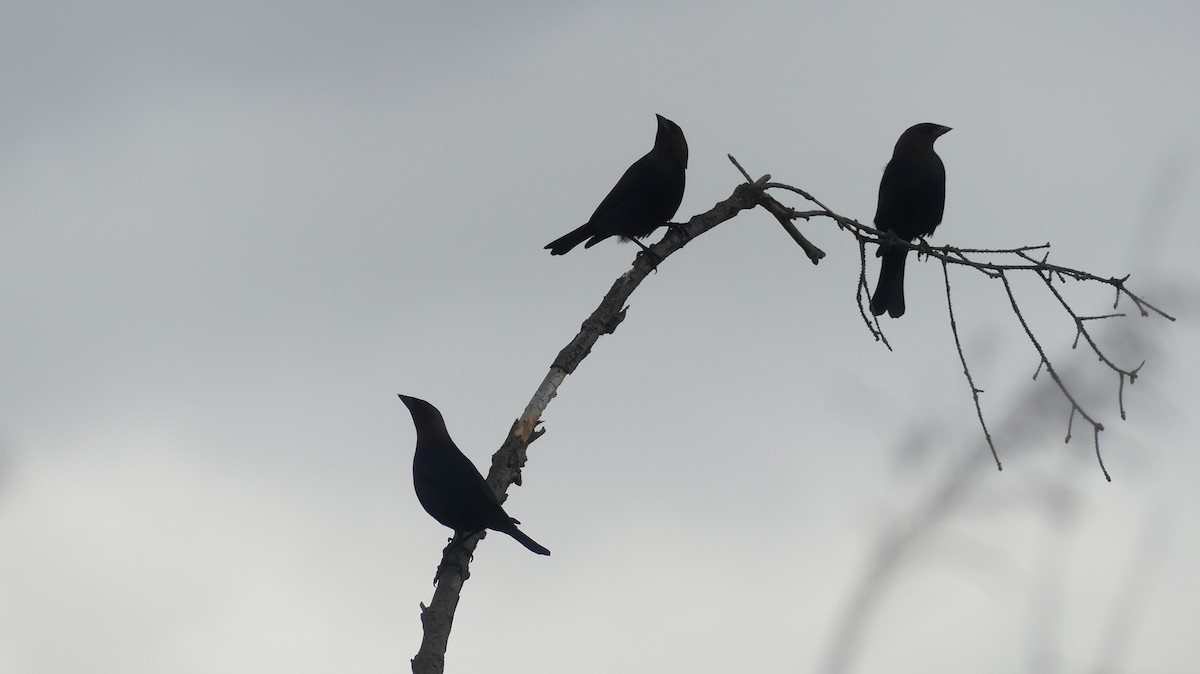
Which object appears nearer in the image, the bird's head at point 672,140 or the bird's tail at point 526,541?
the bird's tail at point 526,541

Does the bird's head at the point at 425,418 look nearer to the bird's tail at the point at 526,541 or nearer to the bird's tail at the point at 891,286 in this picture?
the bird's tail at the point at 526,541

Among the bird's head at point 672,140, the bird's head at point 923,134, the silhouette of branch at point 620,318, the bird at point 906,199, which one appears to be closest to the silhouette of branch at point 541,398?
the silhouette of branch at point 620,318

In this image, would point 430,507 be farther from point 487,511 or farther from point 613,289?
point 613,289

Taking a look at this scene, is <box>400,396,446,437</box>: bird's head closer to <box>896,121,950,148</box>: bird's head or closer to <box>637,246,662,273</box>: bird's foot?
<box>637,246,662,273</box>: bird's foot

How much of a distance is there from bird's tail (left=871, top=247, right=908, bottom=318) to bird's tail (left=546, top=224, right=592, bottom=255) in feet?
6.04

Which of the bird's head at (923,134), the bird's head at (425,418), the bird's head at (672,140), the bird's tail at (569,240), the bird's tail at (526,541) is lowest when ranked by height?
the bird's tail at (526,541)

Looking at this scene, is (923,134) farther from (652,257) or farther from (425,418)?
(425,418)

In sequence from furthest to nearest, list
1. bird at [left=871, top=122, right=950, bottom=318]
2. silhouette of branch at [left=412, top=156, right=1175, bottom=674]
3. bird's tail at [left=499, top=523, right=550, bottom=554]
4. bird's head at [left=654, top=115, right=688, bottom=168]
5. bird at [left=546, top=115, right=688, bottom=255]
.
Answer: bird at [left=871, top=122, right=950, bottom=318] → bird's head at [left=654, top=115, right=688, bottom=168] → bird at [left=546, top=115, right=688, bottom=255] → bird's tail at [left=499, top=523, right=550, bottom=554] → silhouette of branch at [left=412, top=156, right=1175, bottom=674]

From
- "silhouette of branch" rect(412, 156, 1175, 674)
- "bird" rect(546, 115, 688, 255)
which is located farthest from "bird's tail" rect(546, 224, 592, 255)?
"silhouette of branch" rect(412, 156, 1175, 674)

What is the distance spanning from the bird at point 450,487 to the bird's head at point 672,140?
1830 millimetres

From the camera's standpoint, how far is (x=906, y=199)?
6.20m

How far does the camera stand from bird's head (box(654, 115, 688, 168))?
5.56 m

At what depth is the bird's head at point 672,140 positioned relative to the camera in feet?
18.2

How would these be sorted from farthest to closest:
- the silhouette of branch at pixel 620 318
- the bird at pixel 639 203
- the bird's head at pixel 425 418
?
the bird at pixel 639 203
the bird's head at pixel 425 418
the silhouette of branch at pixel 620 318
